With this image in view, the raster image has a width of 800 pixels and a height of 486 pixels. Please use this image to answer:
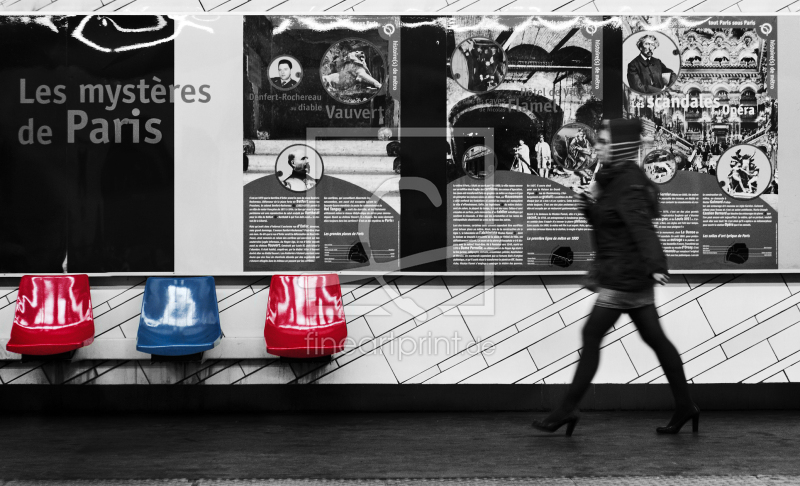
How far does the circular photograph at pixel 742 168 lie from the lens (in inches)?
215

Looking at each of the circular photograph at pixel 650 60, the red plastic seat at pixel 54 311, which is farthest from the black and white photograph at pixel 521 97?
the red plastic seat at pixel 54 311

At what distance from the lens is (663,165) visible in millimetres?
5473

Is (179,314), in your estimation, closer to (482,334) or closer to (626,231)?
(482,334)

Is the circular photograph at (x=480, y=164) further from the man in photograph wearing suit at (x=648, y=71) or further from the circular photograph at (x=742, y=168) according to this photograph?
the circular photograph at (x=742, y=168)

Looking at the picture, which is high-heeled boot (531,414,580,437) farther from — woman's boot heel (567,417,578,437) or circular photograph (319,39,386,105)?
circular photograph (319,39,386,105)

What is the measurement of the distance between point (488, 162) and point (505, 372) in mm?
1416

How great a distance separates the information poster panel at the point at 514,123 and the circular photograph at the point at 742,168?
35.0 inches

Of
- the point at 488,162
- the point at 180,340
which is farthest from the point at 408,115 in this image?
the point at 180,340

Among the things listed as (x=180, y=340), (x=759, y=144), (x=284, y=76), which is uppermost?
(x=284, y=76)

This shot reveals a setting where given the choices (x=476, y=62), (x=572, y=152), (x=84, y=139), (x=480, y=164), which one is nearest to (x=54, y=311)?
(x=84, y=139)

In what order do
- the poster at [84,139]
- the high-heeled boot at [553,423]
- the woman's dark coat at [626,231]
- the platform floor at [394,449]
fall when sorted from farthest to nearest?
the poster at [84,139] < the high-heeled boot at [553,423] < the woman's dark coat at [626,231] < the platform floor at [394,449]

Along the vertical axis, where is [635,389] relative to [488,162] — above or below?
below

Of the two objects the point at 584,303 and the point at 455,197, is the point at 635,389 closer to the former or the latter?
the point at 584,303

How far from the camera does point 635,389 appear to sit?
554 cm
